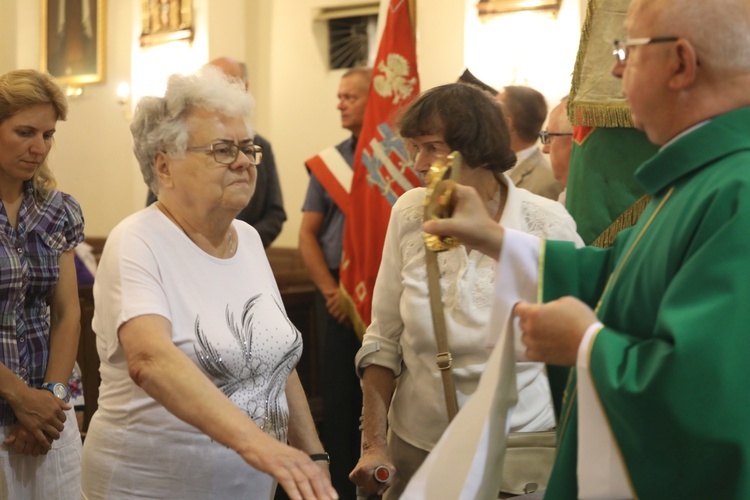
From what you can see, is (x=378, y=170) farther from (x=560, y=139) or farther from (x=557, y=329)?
(x=557, y=329)

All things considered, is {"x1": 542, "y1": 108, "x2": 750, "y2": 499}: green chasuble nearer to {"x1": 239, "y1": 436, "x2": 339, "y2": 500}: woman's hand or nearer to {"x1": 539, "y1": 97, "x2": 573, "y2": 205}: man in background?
{"x1": 239, "y1": 436, "x2": 339, "y2": 500}: woman's hand

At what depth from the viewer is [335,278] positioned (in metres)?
5.41

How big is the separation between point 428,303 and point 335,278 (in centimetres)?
283

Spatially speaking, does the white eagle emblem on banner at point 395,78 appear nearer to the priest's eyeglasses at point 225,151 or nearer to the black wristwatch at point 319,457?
the priest's eyeglasses at point 225,151

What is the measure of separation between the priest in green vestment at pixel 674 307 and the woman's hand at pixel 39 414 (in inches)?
58.8

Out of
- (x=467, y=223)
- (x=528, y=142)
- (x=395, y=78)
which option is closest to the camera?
(x=467, y=223)

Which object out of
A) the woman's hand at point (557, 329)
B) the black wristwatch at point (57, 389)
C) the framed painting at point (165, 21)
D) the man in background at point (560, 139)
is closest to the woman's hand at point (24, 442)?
the black wristwatch at point (57, 389)

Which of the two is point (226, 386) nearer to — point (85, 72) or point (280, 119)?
point (280, 119)

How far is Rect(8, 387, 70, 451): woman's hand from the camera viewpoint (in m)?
2.79

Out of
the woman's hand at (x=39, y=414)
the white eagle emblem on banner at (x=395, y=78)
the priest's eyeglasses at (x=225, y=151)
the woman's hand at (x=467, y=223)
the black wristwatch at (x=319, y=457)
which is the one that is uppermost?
the white eagle emblem on banner at (x=395, y=78)

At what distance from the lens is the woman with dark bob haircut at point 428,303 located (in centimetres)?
258

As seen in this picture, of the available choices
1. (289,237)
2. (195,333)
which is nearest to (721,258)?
(195,333)

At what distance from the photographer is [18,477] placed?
2816 millimetres

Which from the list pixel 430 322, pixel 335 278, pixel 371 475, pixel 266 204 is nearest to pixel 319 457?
pixel 371 475
